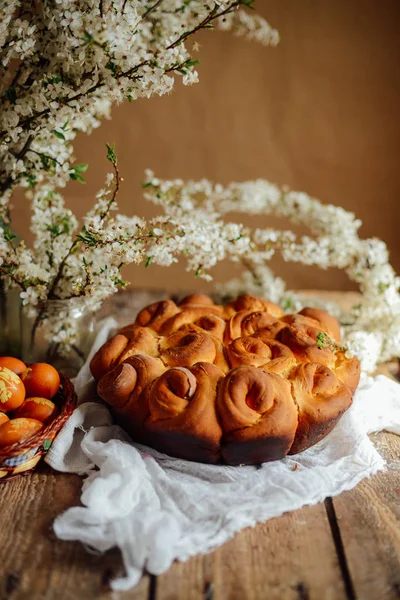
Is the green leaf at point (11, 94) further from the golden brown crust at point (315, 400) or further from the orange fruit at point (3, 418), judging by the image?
the golden brown crust at point (315, 400)

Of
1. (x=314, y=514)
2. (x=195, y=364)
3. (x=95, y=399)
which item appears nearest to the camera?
(x=314, y=514)

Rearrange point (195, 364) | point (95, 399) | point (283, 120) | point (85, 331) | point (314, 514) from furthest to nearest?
point (283, 120), point (85, 331), point (95, 399), point (195, 364), point (314, 514)

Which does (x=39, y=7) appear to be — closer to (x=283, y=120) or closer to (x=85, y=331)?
(x=85, y=331)

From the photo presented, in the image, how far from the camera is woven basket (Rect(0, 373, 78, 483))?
108 cm

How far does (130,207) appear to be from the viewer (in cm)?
292

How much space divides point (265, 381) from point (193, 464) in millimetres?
226

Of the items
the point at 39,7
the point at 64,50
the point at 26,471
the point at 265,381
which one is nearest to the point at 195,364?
the point at 265,381

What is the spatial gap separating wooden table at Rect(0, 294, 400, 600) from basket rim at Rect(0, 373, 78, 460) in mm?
92

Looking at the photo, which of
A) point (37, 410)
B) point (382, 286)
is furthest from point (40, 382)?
point (382, 286)

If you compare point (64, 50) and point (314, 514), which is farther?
point (64, 50)

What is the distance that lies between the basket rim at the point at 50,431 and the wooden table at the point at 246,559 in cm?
9

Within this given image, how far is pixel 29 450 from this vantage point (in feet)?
3.66

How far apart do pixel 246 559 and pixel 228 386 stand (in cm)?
31

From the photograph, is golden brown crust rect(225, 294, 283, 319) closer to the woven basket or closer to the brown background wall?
the woven basket
